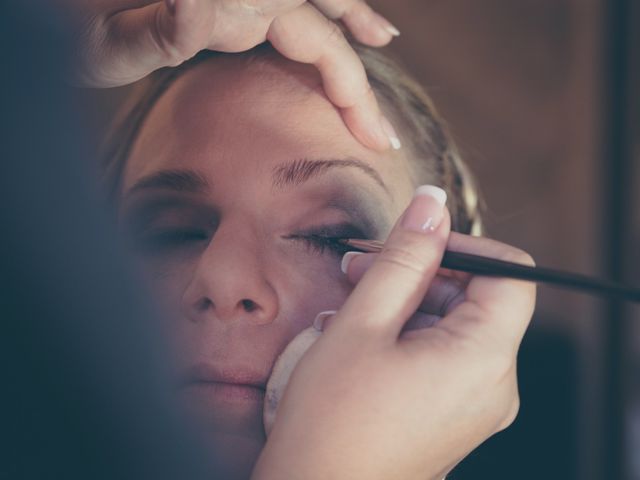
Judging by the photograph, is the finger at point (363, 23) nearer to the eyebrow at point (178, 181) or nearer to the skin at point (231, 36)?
the skin at point (231, 36)

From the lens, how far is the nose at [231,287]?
0.53 meters

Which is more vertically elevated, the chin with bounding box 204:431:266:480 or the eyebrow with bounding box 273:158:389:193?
the eyebrow with bounding box 273:158:389:193

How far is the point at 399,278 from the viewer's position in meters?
0.41

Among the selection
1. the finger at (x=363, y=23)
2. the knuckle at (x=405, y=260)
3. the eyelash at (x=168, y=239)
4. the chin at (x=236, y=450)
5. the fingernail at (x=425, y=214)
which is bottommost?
the chin at (x=236, y=450)

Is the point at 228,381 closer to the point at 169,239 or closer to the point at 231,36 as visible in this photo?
the point at 169,239

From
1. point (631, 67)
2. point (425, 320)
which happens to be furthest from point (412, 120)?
point (631, 67)

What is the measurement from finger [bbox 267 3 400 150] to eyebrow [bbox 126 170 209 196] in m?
0.14

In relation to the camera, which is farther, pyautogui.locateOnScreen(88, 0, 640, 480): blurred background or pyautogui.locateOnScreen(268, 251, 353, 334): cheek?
pyautogui.locateOnScreen(88, 0, 640, 480): blurred background

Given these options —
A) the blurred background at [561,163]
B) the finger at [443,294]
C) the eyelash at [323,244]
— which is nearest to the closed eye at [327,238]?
the eyelash at [323,244]

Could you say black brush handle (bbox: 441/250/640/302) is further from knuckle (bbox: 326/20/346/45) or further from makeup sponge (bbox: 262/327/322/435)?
knuckle (bbox: 326/20/346/45)

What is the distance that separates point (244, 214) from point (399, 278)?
0.19 meters

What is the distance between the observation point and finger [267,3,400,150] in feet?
1.95

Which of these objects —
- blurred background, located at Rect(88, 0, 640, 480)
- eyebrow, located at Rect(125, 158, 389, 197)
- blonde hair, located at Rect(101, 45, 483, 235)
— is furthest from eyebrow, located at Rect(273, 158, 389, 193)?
blurred background, located at Rect(88, 0, 640, 480)

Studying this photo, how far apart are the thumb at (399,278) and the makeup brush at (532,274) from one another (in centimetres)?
2
